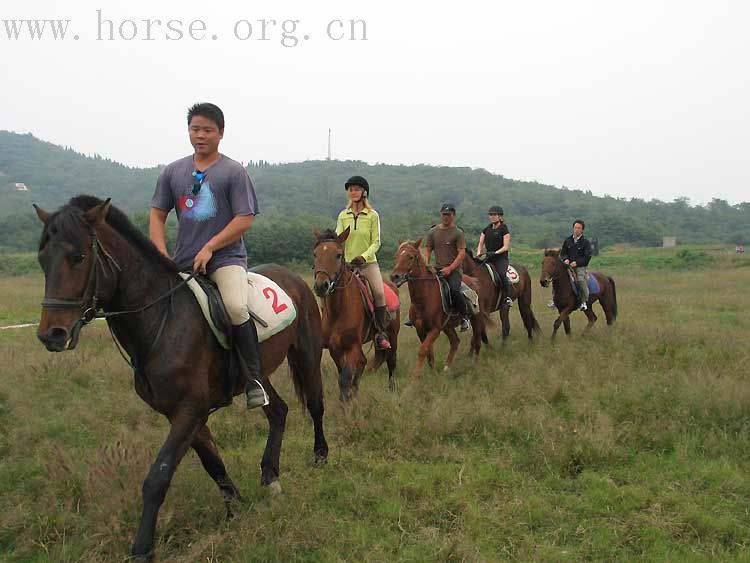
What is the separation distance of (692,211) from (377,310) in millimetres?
140781

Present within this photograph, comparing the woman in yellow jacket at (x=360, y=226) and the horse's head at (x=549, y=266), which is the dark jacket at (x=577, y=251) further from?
the woman in yellow jacket at (x=360, y=226)

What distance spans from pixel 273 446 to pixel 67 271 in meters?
2.60

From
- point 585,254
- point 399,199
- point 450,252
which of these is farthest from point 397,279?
point 399,199

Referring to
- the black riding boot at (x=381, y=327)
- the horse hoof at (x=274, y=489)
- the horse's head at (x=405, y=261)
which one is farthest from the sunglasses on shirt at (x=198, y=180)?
the horse's head at (x=405, y=261)

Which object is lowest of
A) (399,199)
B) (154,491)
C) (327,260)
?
(154,491)

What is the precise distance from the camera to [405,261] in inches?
361

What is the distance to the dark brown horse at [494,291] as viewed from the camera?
11.3m

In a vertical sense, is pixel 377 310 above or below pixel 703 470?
above

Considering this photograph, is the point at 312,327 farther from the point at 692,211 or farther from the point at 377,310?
the point at 692,211

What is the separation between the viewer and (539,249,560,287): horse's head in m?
12.0

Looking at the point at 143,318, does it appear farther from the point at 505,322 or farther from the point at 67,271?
the point at 505,322

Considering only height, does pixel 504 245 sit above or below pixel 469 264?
above

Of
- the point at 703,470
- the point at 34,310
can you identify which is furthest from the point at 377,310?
the point at 34,310

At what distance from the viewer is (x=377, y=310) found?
7.97 meters
